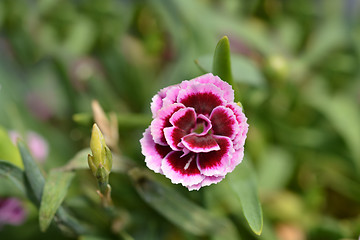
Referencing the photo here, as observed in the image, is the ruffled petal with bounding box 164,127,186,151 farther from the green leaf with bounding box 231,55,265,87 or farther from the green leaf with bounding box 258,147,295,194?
the green leaf with bounding box 258,147,295,194

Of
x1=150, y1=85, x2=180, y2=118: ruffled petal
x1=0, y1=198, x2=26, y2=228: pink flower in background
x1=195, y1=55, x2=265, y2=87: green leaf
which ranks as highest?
x1=150, y1=85, x2=180, y2=118: ruffled petal

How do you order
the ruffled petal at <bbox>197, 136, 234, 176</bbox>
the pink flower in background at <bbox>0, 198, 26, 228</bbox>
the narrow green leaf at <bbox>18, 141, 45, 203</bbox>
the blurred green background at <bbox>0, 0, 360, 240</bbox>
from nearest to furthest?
the ruffled petal at <bbox>197, 136, 234, 176</bbox>
the narrow green leaf at <bbox>18, 141, 45, 203</bbox>
the pink flower in background at <bbox>0, 198, 26, 228</bbox>
the blurred green background at <bbox>0, 0, 360, 240</bbox>

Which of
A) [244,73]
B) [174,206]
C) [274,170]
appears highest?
[244,73]

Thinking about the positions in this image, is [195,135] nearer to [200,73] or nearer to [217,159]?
[217,159]

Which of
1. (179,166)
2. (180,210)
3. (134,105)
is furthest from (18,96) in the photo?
(179,166)

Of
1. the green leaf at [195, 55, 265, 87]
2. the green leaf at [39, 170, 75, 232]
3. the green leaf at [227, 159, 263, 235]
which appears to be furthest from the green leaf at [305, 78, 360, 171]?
the green leaf at [39, 170, 75, 232]

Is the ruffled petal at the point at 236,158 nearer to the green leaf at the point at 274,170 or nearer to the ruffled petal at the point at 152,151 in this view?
the ruffled petal at the point at 152,151

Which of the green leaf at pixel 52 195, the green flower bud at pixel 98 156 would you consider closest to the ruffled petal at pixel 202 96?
the green flower bud at pixel 98 156

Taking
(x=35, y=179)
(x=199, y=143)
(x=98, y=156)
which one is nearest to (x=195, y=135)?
(x=199, y=143)
